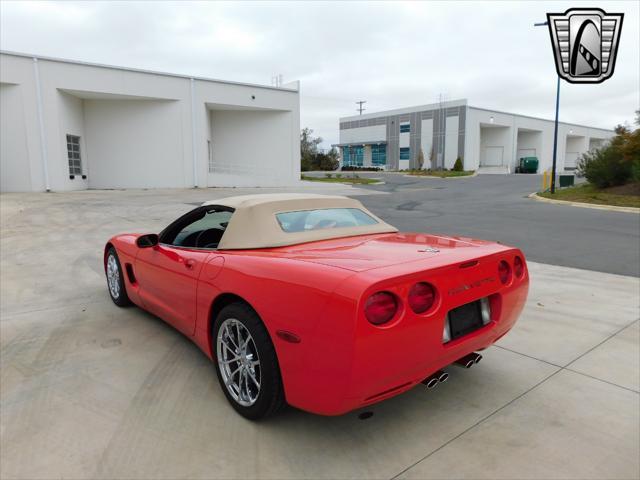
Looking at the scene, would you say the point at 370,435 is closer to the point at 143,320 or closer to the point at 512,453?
the point at 512,453

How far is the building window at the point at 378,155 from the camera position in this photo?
225 feet

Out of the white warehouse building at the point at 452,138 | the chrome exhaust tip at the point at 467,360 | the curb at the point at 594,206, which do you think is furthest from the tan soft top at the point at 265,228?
the white warehouse building at the point at 452,138

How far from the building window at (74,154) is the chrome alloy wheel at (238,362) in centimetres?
2418

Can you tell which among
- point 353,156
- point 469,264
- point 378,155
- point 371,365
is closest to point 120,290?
point 371,365

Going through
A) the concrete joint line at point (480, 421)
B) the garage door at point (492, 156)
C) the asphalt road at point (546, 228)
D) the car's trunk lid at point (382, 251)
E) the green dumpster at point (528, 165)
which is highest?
the garage door at point (492, 156)

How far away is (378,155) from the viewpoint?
230 ft

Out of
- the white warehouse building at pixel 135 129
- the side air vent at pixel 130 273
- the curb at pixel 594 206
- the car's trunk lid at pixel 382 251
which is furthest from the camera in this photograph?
the white warehouse building at pixel 135 129

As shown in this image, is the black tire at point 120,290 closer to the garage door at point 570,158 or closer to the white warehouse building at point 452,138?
the white warehouse building at point 452,138

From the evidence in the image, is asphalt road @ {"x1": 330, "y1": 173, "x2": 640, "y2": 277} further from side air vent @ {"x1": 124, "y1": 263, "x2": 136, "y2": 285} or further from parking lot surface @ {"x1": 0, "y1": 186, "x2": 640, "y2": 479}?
side air vent @ {"x1": 124, "y1": 263, "x2": 136, "y2": 285}

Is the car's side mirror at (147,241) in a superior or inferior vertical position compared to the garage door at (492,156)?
inferior

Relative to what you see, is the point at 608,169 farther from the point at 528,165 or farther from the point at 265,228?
the point at 528,165

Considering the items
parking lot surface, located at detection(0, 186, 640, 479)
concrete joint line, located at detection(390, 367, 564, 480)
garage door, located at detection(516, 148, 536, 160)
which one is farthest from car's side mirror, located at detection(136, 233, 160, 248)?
garage door, located at detection(516, 148, 536, 160)

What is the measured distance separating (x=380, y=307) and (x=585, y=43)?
38.1 ft

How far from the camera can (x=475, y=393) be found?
308cm
